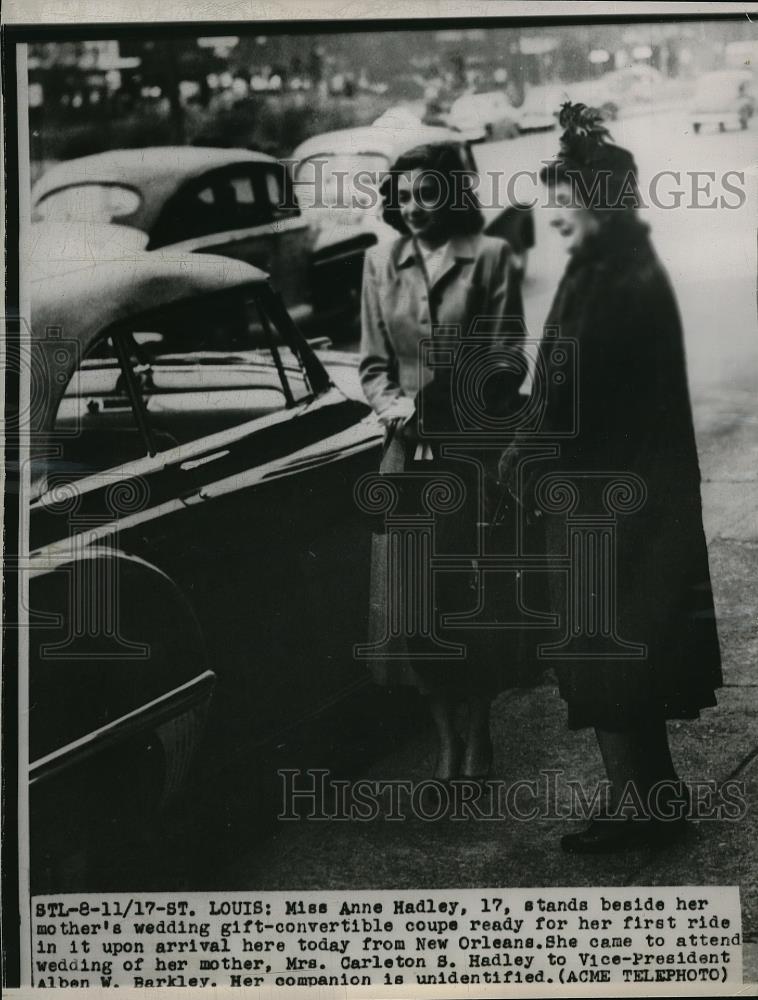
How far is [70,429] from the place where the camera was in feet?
12.1

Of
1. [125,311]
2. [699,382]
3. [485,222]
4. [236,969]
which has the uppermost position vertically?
[485,222]

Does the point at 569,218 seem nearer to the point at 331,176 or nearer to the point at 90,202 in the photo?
the point at 331,176

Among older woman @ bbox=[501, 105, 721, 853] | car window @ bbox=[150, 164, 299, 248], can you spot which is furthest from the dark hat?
car window @ bbox=[150, 164, 299, 248]

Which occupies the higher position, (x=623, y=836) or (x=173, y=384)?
(x=173, y=384)

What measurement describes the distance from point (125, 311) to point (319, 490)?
88 centimetres

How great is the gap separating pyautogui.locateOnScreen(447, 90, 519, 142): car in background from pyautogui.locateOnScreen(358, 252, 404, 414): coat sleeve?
0.55 metres

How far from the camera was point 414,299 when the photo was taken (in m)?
3.77

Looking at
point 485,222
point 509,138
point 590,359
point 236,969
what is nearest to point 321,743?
point 236,969

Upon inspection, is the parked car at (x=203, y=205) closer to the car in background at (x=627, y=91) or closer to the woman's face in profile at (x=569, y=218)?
the woman's face in profile at (x=569, y=218)

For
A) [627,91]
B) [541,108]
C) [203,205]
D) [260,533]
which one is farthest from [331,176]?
[260,533]

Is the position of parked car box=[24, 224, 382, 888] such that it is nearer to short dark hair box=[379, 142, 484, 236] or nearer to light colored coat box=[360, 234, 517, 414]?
light colored coat box=[360, 234, 517, 414]

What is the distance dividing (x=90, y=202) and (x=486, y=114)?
1365 millimetres

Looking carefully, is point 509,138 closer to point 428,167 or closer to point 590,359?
point 428,167

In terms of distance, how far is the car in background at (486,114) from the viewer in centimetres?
371
